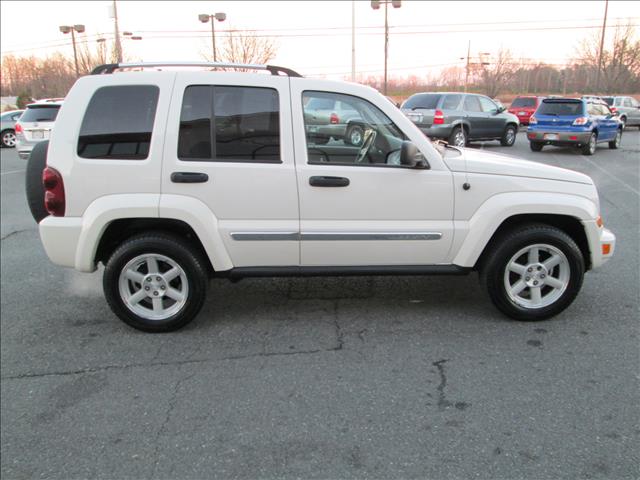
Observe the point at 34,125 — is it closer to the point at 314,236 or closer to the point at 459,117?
the point at 459,117

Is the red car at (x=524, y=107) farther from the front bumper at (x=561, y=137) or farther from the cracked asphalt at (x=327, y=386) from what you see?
the cracked asphalt at (x=327, y=386)

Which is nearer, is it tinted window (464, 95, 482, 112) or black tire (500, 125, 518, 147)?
tinted window (464, 95, 482, 112)

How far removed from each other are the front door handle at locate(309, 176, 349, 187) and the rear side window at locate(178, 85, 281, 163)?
30 cm

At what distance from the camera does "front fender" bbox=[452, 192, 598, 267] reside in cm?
391

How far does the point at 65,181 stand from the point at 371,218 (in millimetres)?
2248

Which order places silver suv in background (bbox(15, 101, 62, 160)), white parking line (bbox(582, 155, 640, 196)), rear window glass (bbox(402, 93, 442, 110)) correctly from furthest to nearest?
rear window glass (bbox(402, 93, 442, 110)) < silver suv in background (bbox(15, 101, 62, 160)) < white parking line (bbox(582, 155, 640, 196))

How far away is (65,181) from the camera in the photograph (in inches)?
148

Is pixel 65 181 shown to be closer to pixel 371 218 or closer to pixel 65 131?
pixel 65 131

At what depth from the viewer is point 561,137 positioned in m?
15.1

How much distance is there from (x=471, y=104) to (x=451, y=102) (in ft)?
3.78

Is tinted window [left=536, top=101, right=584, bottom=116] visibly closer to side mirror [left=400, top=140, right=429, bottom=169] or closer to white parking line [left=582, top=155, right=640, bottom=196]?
white parking line [left=582, top=155, right=640, bottom=196]

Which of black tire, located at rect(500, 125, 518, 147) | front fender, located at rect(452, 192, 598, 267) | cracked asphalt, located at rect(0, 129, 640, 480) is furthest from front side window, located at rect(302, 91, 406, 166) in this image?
black tire, located at rect(500, 125, 518, 147)

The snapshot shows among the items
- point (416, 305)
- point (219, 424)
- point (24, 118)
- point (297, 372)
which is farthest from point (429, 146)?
point (24, 118)

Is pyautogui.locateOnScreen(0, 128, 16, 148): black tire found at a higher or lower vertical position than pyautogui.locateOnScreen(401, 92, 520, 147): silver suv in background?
lower
